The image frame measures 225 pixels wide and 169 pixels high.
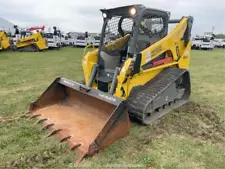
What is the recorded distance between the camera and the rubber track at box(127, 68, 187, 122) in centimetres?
441

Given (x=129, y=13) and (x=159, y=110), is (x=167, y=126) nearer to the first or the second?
(x=159, y=110)

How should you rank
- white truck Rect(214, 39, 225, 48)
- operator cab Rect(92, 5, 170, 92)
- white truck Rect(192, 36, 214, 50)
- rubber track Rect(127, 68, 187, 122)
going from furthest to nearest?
white truck Rect(214, 39, 225, 48) < white truck Rect(192, 36, 214, 50) < operator cab Rect(92, 5, 170, 92) < rubber track Rect(127, 68, 187, 122)

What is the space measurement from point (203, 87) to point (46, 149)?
560 centimetres

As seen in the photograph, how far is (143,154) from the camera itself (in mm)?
3652

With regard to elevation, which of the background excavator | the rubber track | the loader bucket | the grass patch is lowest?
the grass patch

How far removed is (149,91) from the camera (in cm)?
473

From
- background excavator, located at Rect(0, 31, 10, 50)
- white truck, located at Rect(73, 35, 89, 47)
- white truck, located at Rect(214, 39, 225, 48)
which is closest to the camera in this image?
background excavator, located at Rect(0, 31, 10, 50)

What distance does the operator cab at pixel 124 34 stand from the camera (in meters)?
4.79

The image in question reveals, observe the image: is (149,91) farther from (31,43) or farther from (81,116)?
(31,43)

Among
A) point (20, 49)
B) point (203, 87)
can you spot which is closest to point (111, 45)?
point (203, 87)

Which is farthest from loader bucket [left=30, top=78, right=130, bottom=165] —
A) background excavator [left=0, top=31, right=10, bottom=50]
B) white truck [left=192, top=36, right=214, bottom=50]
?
white truck [left=192, top=36, right=214, bottom=50]

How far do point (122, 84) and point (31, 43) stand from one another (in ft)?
49.9

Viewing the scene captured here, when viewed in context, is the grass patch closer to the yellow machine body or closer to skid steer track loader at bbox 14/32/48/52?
the yellow machine body

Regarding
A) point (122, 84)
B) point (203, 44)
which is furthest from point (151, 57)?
point (203, 44)
